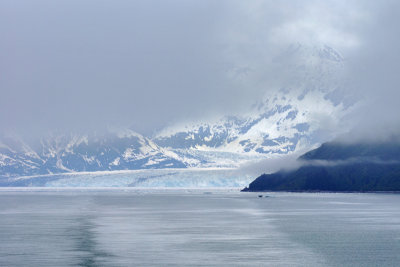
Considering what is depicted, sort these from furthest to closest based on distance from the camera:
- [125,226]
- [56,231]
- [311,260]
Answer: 1. [125,226]
2. [56,231]
3. [311,260]

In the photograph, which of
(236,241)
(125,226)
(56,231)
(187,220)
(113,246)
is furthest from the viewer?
(187,220)

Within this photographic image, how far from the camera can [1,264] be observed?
68250 mm

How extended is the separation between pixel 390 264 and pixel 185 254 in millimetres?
20110

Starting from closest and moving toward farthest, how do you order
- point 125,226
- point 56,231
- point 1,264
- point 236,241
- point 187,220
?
point 1,264, point 236,241, point 56,231, point 125,226, point 187,220

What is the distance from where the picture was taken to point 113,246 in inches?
3314

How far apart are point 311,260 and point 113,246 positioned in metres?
23.2

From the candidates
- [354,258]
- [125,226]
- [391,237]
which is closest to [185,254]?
[354,258]

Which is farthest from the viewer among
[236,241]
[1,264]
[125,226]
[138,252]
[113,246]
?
[125,226]

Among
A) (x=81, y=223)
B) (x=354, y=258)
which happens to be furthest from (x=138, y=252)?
(x=81, y=223)

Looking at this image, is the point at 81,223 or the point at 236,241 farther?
the point at 81,223

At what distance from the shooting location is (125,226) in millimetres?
115312

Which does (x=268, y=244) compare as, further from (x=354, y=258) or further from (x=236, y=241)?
(x=354, y=258)

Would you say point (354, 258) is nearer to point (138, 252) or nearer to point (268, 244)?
point (268, 244)

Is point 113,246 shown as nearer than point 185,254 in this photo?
No
